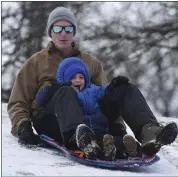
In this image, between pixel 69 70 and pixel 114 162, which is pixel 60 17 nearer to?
pixel 69 70

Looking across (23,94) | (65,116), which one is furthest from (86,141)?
(23,94)

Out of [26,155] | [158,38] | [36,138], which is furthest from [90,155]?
[158,38]

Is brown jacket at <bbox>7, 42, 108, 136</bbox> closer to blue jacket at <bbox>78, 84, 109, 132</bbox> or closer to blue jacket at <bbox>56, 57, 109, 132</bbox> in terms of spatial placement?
blue jacket at <bbox>56, 57, 109, 132</bbox>

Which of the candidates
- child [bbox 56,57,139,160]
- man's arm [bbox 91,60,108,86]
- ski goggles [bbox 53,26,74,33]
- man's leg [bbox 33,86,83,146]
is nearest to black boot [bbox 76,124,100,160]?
child [bbox 56,57,139,160]

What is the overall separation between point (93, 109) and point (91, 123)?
0.33ft

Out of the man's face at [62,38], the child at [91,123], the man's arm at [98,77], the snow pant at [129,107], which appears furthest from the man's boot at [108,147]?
the man's face at [62,38]

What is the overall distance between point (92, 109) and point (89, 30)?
646cm

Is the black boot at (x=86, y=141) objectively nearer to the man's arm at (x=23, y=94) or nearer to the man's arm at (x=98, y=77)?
the man's arm at (x=23, y=94)

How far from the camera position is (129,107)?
2445 millimetres

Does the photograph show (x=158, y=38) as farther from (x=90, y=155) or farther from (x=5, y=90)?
(x=90, y=155)

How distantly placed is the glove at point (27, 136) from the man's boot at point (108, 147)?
2.08 ft

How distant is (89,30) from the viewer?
8914 mm

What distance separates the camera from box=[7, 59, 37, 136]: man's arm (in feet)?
9.41

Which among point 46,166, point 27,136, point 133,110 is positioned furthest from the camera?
point 27,136
